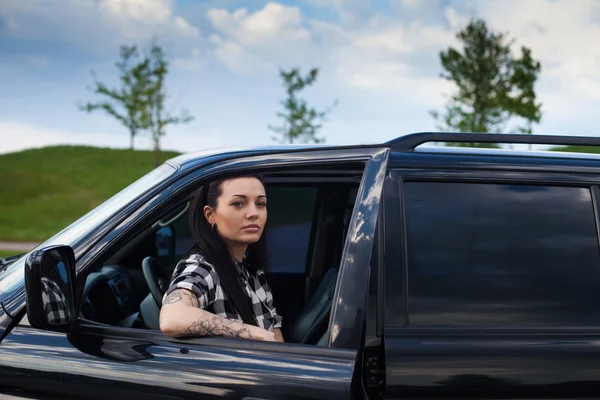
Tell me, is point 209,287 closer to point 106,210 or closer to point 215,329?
point 215,329

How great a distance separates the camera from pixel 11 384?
6.97ft

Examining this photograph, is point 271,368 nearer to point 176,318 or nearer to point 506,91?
point 176,318

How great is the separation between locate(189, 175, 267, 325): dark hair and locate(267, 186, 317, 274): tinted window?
137 centimetres

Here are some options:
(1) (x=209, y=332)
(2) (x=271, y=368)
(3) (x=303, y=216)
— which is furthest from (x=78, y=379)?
(3) (x=303, y=216)

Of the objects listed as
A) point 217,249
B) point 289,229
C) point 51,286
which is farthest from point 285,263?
point 51,286

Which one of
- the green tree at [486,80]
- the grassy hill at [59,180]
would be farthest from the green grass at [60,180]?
the green tree at [486,80]

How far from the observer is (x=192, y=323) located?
212 cm

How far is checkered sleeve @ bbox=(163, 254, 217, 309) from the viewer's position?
2.23 meters

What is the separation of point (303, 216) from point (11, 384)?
254cm

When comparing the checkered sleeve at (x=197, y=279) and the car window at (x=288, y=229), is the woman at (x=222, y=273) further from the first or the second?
the car window at (x=288, y=229)

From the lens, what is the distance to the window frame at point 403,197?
6.85 ft

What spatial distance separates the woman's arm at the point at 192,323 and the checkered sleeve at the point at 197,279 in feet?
0.10

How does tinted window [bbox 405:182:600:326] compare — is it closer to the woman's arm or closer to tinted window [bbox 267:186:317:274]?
the woman's arm

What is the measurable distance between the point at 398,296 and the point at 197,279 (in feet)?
2.17
